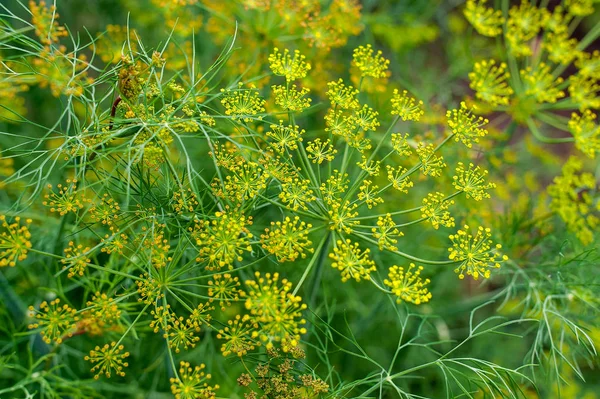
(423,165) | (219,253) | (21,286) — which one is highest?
(423,165)

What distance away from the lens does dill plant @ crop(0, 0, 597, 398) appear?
1.49 m

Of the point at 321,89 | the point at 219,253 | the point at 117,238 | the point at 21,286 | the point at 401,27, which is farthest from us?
the point at 401,27

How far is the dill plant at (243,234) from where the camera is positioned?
4.88 ft

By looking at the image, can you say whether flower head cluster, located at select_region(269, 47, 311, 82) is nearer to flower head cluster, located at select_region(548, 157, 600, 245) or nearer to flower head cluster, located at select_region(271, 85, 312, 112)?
flower head cluster, located at select_region(271, 85, 312, 112)

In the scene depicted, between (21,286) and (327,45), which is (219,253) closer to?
(327,45)

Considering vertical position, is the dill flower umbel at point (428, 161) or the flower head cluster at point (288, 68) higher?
the flower head cluster at point (288, 68)

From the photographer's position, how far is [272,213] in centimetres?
263

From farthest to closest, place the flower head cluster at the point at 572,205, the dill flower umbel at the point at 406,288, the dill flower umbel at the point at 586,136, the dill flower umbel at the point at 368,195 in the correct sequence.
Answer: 1. the flower head cluster at the point at 572,205
2. the dill flower umbel at the point at 586,136
3. the dill flower umbel at the point at 368,195
4. the dill flower umbel at the point at 406,288

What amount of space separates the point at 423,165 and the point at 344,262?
1.26 ft

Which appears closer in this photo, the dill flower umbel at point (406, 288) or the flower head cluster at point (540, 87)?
the dill flower umbel at point (406, 288)

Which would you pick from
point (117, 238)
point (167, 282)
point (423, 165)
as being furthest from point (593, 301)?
point (117, 238)

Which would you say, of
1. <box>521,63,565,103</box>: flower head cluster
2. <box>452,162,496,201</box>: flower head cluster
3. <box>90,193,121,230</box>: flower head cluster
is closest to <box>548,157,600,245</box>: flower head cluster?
<box>521,63,565,103</box>: flower head cluster

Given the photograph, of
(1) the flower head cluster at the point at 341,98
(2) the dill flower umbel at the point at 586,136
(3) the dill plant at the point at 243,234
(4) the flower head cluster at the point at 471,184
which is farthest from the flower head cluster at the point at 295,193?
(2) the dill flower umbel at the point at 586,136

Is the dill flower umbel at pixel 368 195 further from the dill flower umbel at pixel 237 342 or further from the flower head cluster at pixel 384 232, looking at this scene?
the dill flower umbel at pixel 237 342
